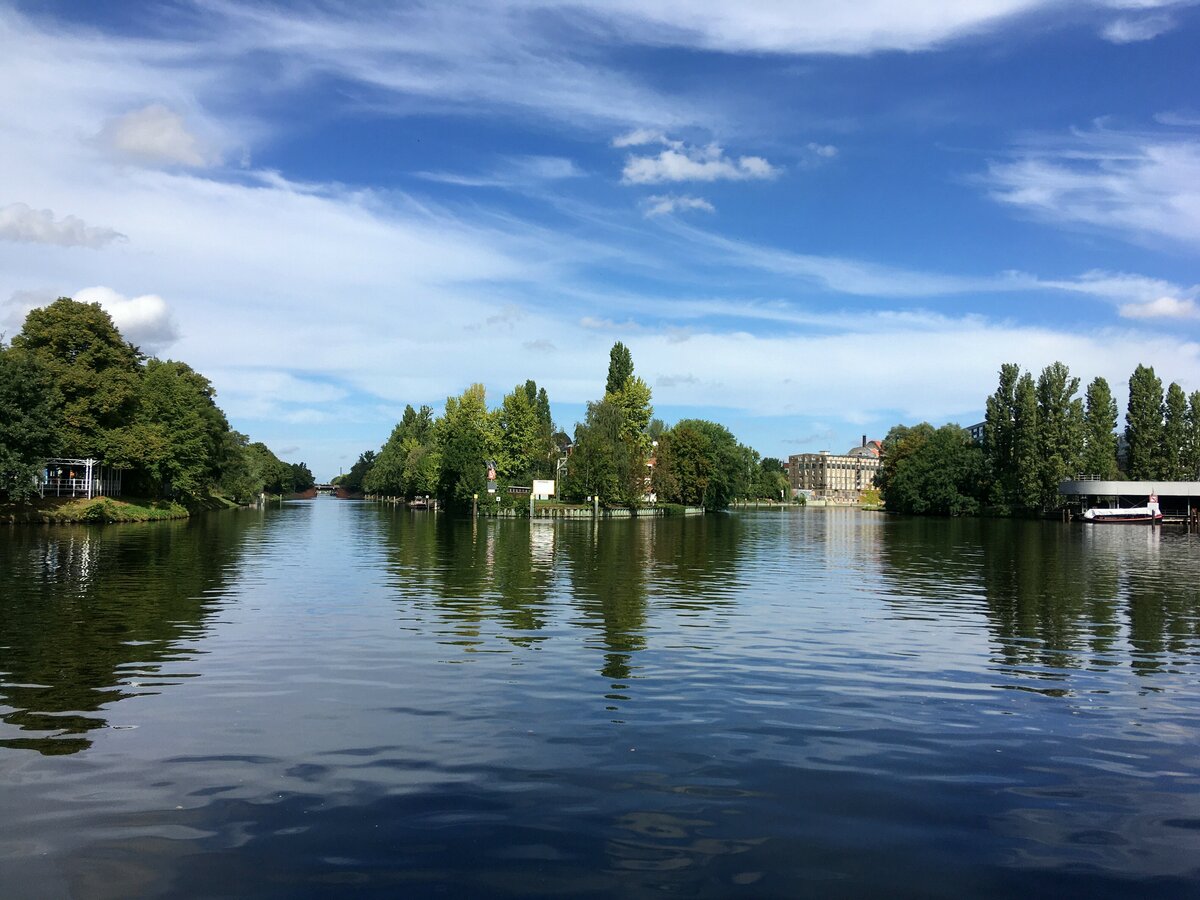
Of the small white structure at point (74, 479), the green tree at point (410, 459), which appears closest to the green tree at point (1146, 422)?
the green tree at point (410, 459)

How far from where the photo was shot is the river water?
732cm

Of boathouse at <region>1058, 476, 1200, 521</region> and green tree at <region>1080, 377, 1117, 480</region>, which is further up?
green tree at <region>1080, 377, 1117, 480</region>

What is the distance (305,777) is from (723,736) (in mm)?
5154

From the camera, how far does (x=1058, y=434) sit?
11762 centimetres

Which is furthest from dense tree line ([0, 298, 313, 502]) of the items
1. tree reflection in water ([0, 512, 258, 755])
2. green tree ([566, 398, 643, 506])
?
green tree ([566, 398, 643, 506])

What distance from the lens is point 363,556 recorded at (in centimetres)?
4184

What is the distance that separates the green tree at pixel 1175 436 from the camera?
115m

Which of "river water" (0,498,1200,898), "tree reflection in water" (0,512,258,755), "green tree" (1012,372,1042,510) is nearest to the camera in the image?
"river water" (0,498,1200,898)

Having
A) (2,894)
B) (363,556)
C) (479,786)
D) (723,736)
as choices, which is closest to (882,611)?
(723,736)

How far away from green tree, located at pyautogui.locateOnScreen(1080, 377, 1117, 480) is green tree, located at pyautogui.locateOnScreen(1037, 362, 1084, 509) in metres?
1.53

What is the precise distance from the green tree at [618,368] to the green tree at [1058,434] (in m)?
58.0

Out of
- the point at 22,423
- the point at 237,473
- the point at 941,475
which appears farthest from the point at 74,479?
the point at 941,475

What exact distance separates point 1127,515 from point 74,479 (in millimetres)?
118422

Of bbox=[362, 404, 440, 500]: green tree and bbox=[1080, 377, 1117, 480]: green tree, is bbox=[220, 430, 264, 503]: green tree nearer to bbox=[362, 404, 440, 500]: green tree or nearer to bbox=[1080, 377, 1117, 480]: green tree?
bbox=[362, 404, 440, 500]: green tree
